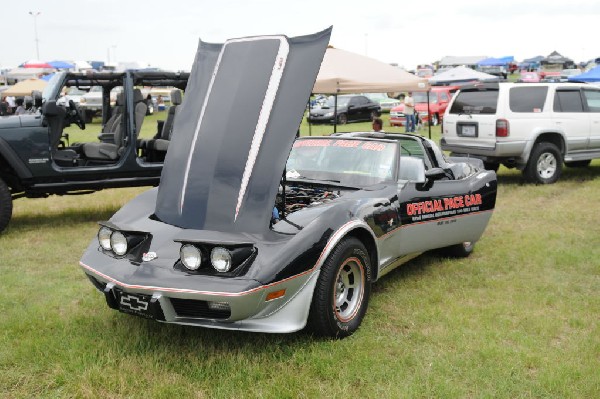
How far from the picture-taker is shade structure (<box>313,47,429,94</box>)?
43.8 feet

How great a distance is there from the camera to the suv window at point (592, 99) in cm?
1105

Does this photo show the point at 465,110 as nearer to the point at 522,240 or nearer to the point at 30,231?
the point at 522,240

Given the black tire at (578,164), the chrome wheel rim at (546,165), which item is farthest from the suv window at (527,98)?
the black tire at (578,164)

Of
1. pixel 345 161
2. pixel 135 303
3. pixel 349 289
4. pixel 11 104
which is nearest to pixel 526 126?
pixel 345 161

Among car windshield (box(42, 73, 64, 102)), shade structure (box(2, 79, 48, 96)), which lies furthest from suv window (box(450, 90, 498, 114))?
shade structure (box(2, 79, 48, 96))

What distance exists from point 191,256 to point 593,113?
32.0 ft

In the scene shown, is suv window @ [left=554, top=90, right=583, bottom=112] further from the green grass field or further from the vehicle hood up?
the vehicle hood up

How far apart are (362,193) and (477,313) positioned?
1285 mm

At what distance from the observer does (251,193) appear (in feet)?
13.1

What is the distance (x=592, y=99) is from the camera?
1116 cm

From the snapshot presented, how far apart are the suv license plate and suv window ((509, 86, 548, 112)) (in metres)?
0.72

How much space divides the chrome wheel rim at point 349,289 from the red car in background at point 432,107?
18704 mm

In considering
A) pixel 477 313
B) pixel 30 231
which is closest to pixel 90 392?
pixel 477 313

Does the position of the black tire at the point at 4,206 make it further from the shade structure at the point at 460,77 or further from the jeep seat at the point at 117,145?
the shade structure at the point at 460,77
